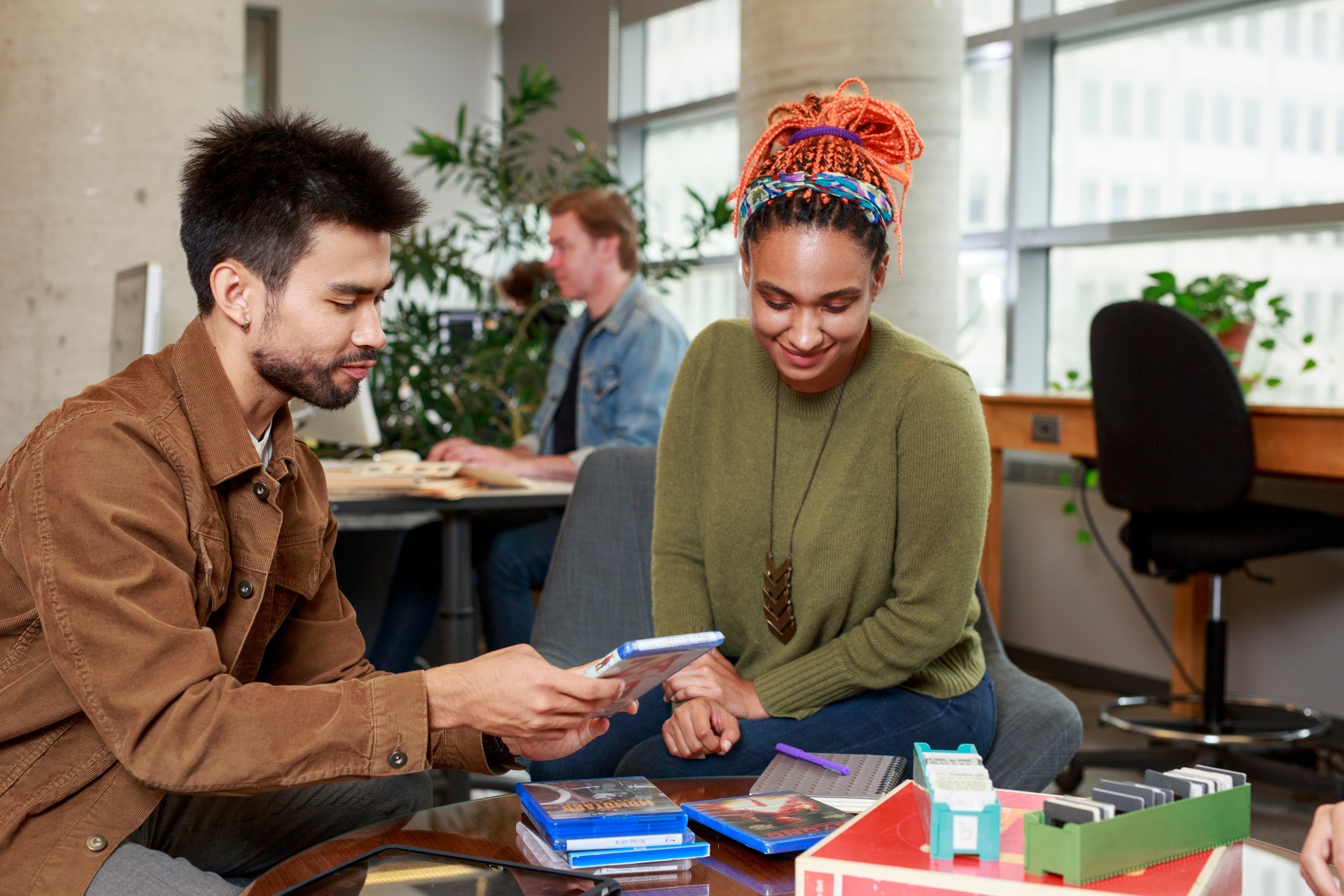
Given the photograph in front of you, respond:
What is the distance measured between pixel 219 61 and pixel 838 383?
→ 2.30 metres

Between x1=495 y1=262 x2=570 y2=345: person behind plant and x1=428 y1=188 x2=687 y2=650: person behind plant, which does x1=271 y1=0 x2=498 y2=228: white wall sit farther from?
x1=428 y1=188 x2=687 y2=650: person behind plant

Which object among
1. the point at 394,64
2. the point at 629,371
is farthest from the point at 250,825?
the point at 394,64

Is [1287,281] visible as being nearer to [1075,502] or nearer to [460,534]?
[1075,502]

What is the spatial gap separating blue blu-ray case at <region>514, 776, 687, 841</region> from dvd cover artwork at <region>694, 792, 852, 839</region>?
0.19 ft

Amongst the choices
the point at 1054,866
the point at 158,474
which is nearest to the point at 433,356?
the point at 158,474

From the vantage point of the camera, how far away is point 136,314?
92.2 inches

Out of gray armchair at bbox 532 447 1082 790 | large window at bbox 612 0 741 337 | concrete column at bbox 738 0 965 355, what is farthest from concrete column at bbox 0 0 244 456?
large window at bbox 612 0 741 337

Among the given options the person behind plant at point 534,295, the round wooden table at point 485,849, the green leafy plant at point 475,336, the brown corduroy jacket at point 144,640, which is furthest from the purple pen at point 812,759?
the person behind plant at point 534,295

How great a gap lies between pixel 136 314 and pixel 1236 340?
2736 millimetres

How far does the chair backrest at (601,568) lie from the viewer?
193cm

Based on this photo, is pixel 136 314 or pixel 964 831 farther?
pixel 136 314

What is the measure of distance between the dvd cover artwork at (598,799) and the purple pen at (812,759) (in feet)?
0.69

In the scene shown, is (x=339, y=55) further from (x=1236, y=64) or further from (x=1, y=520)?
(x=1, y=520)

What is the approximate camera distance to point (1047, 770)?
160 centimetres
